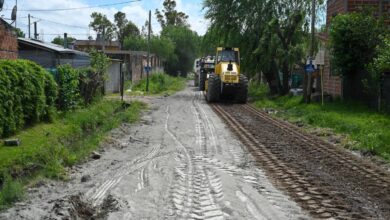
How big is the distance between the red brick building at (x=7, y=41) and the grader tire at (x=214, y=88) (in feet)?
37.6

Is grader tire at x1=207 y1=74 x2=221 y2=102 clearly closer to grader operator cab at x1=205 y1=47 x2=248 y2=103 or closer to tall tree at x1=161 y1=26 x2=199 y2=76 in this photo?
grader operator cab at x1=205 y1=47 x2=248 y2=103

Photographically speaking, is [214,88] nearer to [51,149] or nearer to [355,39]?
[355,39]

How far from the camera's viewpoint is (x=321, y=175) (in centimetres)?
1118

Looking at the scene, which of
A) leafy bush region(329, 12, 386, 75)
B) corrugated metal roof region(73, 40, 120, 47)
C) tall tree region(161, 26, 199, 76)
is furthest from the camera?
tall tree region(161, 26, 199, 76)

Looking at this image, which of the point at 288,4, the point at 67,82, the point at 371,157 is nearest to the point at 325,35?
the point at 288,4

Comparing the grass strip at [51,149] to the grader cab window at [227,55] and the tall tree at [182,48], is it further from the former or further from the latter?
the tall tree at [182,48]

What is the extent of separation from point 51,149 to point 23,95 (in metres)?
2.78

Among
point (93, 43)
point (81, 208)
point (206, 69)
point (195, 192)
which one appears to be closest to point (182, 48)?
point (93, 43)

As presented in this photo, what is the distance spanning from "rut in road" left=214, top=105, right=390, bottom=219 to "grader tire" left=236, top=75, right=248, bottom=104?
45.6 feet

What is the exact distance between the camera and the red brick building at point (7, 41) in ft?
78.8

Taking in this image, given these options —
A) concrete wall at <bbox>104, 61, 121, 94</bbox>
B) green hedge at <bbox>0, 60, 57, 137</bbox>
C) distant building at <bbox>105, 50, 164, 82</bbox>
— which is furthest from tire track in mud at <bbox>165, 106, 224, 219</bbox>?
distant building at <bbox>105, 50, 164, 82</bbox>

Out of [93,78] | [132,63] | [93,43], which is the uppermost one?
[93,43]

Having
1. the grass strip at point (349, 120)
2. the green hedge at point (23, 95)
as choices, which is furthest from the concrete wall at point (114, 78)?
the green hedge at point (23, 95)

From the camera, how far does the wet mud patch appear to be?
26.0ft
